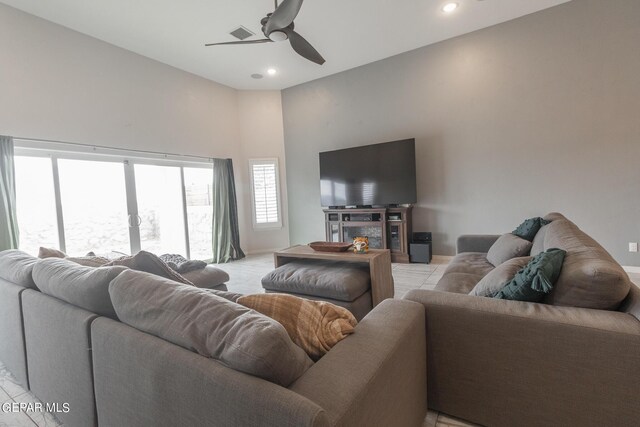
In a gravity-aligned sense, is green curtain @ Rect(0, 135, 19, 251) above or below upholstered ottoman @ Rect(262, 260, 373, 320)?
above

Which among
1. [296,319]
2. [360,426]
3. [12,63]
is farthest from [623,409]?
[12,63]

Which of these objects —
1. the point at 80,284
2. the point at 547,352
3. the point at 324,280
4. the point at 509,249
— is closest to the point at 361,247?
the point at 324,280

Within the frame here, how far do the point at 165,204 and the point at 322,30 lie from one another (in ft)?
11.5

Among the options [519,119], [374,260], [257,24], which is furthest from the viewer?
[519,119]

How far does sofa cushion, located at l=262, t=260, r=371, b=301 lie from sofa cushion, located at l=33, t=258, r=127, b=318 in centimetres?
141

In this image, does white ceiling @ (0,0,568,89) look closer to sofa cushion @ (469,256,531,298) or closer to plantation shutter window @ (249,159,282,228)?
plantation shutter window @ (249,159,282,228)

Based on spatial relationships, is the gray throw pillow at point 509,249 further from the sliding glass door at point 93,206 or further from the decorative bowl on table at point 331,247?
the sliding glass door at point 93,206

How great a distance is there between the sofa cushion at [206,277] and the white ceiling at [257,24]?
2.89 metres

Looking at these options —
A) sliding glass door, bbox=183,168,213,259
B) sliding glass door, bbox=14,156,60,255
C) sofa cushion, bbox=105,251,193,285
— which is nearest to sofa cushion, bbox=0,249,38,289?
sofa cushion, bbox=105,251,193,285

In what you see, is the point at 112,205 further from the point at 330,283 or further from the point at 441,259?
the point at 441,259

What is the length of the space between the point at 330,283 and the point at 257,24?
3293 mm

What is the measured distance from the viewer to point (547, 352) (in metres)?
1.07

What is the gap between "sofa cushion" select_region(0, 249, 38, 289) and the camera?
1584 mm

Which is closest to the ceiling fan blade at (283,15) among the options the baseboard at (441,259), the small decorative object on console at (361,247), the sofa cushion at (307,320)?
the small decorative object on console at (361,247)
